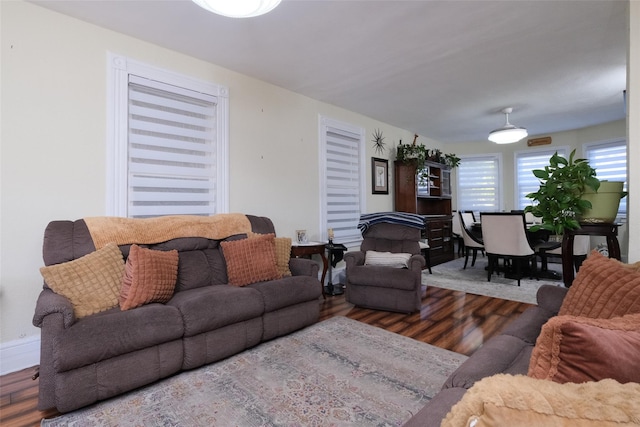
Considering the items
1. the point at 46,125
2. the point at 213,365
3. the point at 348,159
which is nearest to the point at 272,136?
the point at 348,159

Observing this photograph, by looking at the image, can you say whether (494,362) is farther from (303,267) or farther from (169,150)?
(169,150)

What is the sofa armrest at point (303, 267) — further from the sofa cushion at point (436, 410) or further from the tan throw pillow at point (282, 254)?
the sofa cushion at point (436, 410)

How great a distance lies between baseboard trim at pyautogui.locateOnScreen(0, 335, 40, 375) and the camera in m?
2.22

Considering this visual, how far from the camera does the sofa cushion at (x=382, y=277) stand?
3225 mm

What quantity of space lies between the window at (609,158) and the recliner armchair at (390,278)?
453 centimetres

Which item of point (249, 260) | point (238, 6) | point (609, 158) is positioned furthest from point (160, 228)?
point (609, 158)

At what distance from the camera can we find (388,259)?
3553mm

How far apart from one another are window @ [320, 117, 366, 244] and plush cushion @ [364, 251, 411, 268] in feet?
3.48

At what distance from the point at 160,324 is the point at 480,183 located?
23.9 feet

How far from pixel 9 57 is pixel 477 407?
3.41 metres

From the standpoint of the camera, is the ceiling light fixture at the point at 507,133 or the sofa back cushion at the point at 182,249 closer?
the sofa back cushion at the point at 182,249

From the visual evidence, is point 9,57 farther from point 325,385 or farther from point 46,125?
point 325,385

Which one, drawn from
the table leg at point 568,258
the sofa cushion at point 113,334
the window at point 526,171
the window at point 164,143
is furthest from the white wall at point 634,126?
the window at point 526,171

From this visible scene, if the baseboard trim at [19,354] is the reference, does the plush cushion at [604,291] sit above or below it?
above
